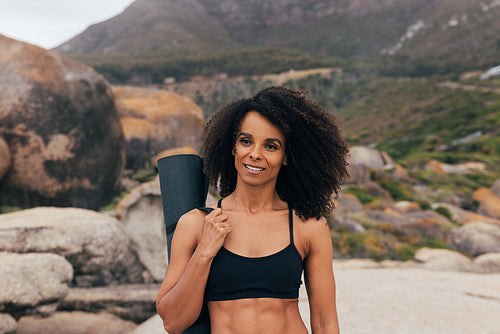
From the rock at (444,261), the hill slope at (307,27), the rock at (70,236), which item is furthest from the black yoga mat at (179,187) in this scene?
the hill slope at (307,27)

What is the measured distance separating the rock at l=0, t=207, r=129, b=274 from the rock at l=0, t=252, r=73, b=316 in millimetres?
362

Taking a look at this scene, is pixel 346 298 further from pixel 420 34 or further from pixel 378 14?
pixel 378 14

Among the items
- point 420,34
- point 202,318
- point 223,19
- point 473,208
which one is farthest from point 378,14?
point 202,318

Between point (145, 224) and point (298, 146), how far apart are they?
6291 mm

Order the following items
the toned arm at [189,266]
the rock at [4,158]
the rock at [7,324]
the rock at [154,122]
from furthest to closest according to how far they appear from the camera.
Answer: the rock at [154,122], the rock at [4,158], the rock at [7,324], the toned arm at [189,266]

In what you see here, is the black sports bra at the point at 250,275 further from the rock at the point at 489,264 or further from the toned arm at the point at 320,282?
the rock at the point at 489,264

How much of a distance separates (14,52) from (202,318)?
28.9ft

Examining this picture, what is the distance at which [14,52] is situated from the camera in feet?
28.3

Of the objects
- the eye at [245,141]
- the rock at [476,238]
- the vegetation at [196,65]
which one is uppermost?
the vegetation at [196,65]

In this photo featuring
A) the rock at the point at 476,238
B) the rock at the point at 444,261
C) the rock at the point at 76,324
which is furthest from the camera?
the rock at the point at 476,238

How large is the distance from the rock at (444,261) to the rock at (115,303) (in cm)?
607

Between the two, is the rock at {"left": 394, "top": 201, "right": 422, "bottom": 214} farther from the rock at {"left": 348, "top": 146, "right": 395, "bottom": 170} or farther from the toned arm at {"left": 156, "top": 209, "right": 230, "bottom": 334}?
the toned arm at {"left": 156, "top": 209, "right": 230, "bottom": 334}

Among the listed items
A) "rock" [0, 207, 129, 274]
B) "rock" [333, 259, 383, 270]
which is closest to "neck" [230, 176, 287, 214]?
"rock" [0, 207, 129, 274]

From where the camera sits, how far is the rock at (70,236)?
5133mm
